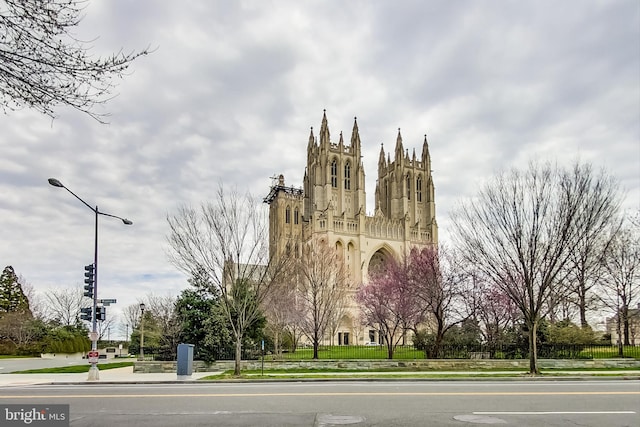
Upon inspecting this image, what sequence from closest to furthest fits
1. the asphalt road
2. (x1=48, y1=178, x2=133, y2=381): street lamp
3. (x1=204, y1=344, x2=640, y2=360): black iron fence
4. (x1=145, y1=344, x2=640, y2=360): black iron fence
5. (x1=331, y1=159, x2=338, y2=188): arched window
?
the asphalt road < (x1=48, y1=178, x2=133, y2=381): street lamp < (x1=145, y1=344, x2=640, y2=360): black iron fence < (x1=204, y1=344, x2=640, y2=360): black iron fence < (x1=331, y1=159, x2=338, y2=188): arched window

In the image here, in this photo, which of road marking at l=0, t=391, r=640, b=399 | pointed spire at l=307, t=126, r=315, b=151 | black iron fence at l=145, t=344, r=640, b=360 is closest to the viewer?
road marking at l=0, t=391, r=640, b=399

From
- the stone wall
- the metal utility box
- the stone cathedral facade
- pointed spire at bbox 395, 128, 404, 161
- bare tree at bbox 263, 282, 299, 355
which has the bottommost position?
the stone wall

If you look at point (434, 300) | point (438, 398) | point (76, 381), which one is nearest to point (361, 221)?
point (434, 300)

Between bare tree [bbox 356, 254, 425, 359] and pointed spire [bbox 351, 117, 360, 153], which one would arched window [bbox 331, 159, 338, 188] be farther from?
bare tree [bbox 356, 254, 425, 359]

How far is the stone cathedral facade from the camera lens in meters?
94.7

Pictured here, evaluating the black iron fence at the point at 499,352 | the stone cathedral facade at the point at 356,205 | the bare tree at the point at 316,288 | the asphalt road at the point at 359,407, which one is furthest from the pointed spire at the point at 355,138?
the asphalt road at the point at 359,407

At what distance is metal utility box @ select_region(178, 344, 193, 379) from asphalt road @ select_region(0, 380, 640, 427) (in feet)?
22.4

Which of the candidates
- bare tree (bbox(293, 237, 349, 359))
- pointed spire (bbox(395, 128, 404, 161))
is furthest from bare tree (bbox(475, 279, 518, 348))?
pointed spire (bbox(395, 128, 404, 161))

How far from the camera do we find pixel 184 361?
21.3m

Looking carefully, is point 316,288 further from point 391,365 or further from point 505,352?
point 505,352

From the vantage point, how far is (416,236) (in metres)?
104

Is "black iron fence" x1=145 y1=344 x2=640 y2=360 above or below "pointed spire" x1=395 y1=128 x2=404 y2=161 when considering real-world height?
below

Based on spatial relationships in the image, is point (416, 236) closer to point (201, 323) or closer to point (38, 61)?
point (201, 323)

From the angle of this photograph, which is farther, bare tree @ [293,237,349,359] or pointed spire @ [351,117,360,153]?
pointed spire @ [351,117,360,153]
